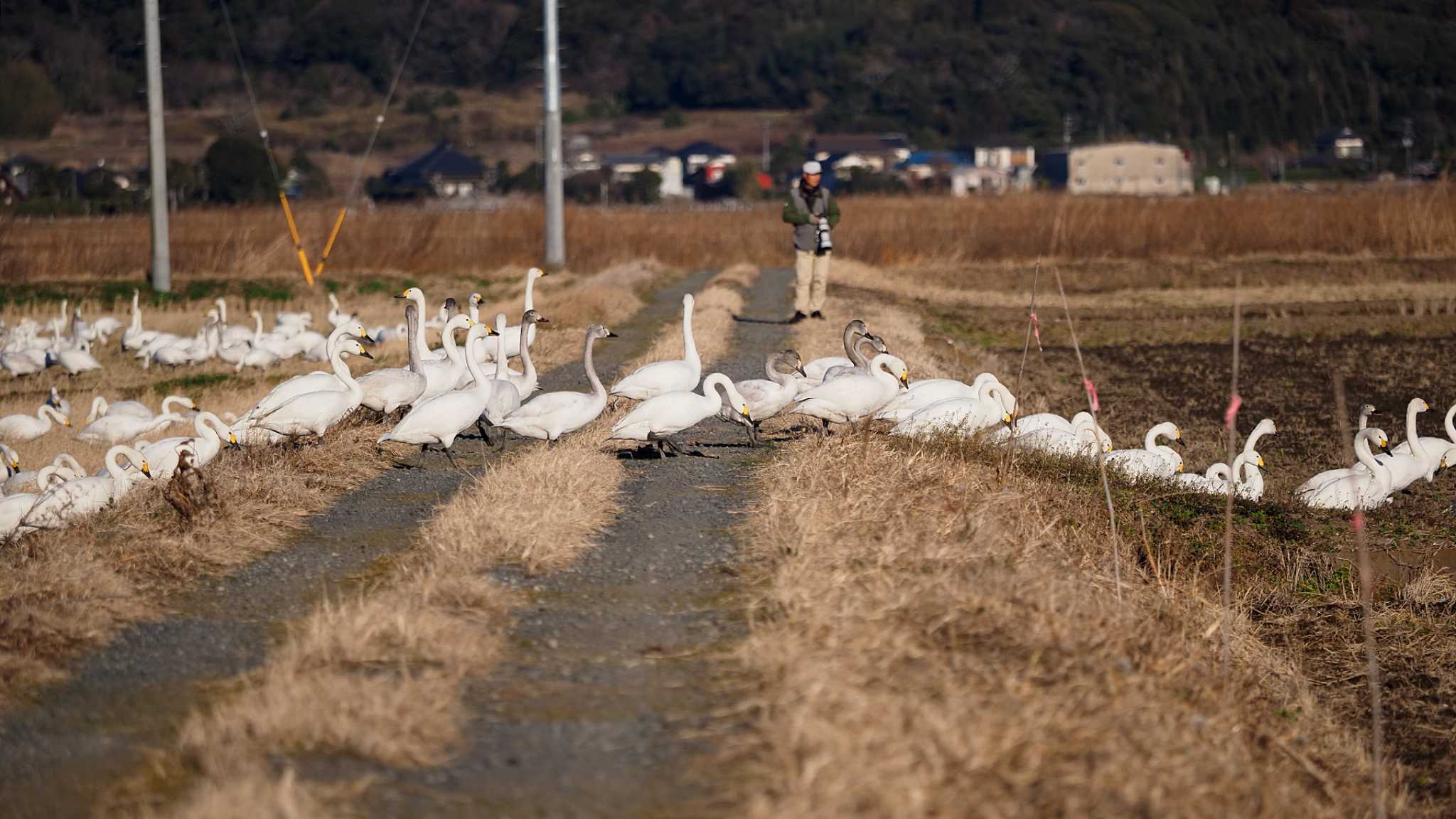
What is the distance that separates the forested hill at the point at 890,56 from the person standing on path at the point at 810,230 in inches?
3826

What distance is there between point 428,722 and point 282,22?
538ft

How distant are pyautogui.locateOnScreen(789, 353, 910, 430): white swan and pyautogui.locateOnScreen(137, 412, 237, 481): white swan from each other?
408cm

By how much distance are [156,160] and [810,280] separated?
15.4m


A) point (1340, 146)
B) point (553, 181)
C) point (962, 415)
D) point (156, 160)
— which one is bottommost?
point (962, 415)

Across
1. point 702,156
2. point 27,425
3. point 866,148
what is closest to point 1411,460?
point 27,425

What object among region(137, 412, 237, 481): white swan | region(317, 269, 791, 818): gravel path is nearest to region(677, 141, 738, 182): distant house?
region(137, 412, 237, 481): white swan

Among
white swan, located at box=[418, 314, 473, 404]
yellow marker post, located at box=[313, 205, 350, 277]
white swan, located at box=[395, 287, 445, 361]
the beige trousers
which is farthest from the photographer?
yellow marker post, located at box=[313, 205, 350, 277]

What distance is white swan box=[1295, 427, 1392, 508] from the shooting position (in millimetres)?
12641

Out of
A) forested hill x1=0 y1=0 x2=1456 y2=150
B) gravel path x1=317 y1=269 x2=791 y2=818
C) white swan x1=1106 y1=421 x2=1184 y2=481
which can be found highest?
forested hill x1=0 y1=0 x2=1456 y2=150

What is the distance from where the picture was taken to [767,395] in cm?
1234

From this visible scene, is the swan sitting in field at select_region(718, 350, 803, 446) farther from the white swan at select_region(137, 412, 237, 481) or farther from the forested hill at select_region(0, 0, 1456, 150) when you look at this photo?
the forested hill at select_region(0, 0, 1456, 150)

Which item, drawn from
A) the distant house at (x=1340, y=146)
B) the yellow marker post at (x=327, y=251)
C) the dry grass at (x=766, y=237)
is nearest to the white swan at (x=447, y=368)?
the yellow marker post at (x=327, y=251)

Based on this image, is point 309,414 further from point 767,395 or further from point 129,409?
point 129,409

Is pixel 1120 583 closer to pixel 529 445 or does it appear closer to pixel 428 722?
pixel 428 722
